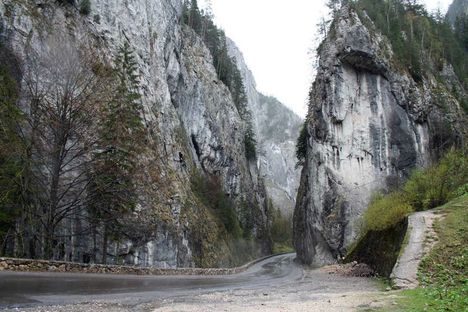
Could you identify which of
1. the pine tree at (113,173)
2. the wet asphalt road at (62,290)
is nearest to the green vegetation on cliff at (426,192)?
the wet asphalt road at (62,290)

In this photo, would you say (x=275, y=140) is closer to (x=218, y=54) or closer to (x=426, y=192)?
(x=218, y=54)

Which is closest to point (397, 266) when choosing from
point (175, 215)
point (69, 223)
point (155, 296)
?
point (155, 296)

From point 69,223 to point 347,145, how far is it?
29.8 m

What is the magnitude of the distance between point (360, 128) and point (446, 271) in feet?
111

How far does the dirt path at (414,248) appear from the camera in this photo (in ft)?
42.9

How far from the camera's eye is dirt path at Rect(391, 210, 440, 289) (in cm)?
1307

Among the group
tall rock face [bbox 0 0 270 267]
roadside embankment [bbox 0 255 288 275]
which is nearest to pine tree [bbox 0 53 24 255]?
tall rock face [bbox 0 0 270 267]

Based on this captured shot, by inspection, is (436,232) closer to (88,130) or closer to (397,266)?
(397,266)

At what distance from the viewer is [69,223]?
26109 millimetres

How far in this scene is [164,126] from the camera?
40.8 m

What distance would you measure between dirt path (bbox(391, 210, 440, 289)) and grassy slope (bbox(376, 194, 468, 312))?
269 mm

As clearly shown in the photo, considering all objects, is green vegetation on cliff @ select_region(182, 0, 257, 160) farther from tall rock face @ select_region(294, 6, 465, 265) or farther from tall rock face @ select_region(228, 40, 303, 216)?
tall rock face @ select_region(228, 40, 303, 216)

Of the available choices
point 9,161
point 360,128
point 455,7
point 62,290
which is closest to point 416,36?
point 360,128

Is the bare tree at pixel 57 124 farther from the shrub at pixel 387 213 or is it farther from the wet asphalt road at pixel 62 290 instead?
the shrub at pixel 387 213
